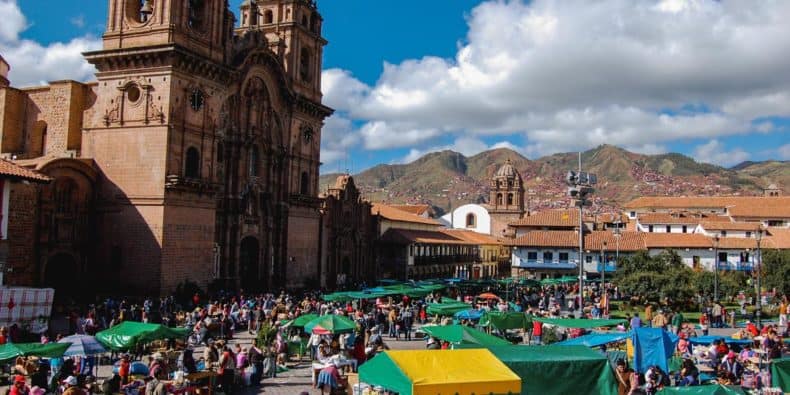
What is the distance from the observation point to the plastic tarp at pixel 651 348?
1909cm

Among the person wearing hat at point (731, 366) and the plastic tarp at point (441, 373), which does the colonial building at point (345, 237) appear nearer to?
the person wearing hat at point (731, 366)

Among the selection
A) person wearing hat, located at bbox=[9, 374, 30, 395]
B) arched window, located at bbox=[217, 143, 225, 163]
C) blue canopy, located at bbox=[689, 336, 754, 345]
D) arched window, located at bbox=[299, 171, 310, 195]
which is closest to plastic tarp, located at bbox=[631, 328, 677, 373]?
blue canopy, located at bbox=[689, 336, 754, 345]

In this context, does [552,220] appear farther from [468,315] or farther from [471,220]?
[468,315]

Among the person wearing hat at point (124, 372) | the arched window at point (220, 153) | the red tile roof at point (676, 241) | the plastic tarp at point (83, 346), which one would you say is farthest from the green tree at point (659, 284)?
the plastic tarp at point (83, 346)

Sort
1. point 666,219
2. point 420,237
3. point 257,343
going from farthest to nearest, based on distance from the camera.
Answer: point 666,219, point 420,237, point 257,343

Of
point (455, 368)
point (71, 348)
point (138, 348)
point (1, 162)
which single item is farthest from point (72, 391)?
point (1, 162)

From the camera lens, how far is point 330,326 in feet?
74.0

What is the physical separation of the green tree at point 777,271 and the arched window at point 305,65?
33852 millimetres

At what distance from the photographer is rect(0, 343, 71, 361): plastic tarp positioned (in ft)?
53.4

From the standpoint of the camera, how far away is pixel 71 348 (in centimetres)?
1714

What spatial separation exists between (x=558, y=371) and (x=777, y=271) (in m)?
38.3

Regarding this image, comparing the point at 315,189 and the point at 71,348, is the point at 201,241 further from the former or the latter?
the point at 71,348

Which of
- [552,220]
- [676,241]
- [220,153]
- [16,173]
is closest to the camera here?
[16,173]

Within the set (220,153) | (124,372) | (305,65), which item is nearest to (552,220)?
(305,65)
